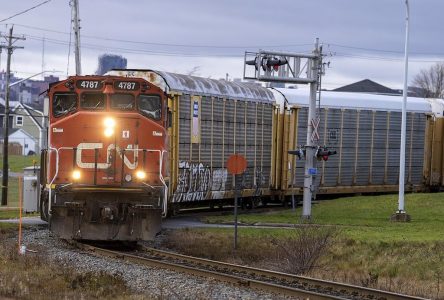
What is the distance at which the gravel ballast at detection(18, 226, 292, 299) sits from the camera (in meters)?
13.0

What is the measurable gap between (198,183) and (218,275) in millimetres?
11075

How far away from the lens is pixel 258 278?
50.6ft

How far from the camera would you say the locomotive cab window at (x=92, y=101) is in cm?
1869

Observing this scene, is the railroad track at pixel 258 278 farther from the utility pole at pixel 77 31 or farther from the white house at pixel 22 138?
the white house at pixel 22 138

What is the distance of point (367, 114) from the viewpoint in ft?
114

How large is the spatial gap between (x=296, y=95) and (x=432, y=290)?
17610 mm

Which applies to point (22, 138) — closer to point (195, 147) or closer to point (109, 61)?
point (109, 61)

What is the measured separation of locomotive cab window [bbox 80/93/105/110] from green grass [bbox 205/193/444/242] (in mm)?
7635

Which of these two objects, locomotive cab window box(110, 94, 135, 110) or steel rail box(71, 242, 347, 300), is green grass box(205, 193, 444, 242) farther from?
locomotive cab window box(110, 94, 135, 110)

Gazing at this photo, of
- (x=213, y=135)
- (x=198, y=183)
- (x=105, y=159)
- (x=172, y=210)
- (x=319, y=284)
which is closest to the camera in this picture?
(x=319, y=284)

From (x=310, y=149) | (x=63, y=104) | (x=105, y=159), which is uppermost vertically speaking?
(x=63, y=104)

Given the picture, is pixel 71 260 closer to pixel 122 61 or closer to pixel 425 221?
pixel 425 221

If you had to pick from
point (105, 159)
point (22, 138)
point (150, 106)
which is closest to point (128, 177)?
point (105, 159)

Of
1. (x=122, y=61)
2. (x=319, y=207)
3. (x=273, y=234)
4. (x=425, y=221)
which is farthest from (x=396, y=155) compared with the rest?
(x=122, y=61)
